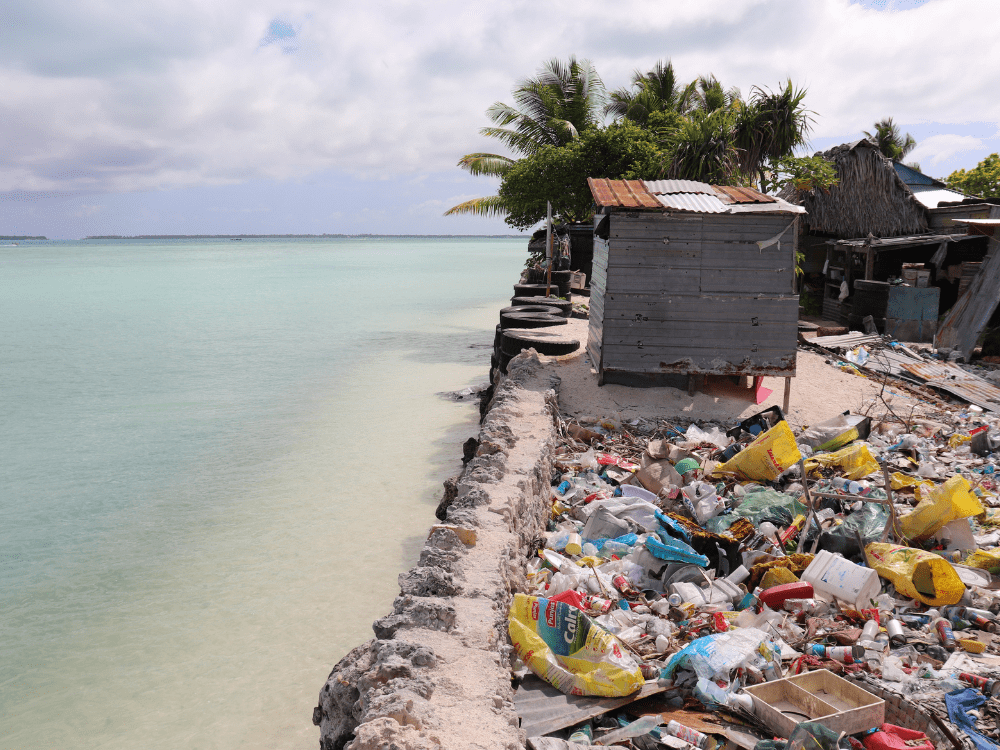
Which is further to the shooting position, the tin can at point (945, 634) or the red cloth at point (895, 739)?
the tin can at point (945, 634)

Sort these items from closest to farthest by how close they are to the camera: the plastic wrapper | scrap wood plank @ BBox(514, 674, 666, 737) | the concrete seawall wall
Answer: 1. the concrete seawall wall
2. scrap wood plank @ BBox(514, 674, 666, 737)
3. the plastic wrapper

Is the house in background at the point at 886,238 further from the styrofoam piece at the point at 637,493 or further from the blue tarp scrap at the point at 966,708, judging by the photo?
the blue tarp scrap at the point at 966,708

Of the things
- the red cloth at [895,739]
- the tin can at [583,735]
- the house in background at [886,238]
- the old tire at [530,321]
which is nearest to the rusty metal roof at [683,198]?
the old tire at [530,321]

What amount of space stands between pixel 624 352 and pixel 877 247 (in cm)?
844

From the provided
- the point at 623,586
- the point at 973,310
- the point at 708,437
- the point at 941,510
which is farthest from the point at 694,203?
the point at 973,310

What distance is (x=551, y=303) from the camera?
1340 cm

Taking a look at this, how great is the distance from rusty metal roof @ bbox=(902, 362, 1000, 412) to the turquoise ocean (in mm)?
6403

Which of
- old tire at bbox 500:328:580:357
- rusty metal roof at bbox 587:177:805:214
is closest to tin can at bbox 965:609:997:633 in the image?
rusty metal roof at bbox 587:177:805:214

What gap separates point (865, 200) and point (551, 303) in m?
7.19

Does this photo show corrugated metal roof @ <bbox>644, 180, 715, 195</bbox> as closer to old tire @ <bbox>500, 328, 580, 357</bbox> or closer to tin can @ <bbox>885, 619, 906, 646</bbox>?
old tire @ <bbox>500, 328, 580, 357</bbox>

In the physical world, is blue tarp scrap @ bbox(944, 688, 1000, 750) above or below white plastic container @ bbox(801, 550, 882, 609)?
below

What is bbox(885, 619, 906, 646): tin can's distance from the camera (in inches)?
142

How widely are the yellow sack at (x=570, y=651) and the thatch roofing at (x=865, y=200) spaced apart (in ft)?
44.6

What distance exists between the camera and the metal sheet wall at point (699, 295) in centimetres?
762
